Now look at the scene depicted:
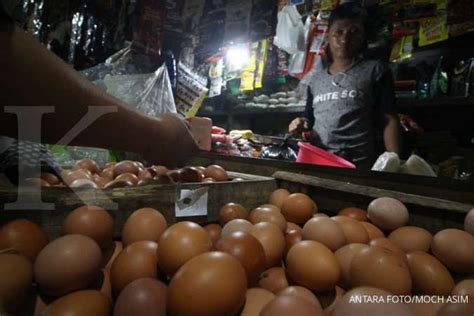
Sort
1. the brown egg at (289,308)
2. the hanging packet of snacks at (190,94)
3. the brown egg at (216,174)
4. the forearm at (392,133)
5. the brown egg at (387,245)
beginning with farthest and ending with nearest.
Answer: the hanging packet of snacks at (190,94) → the forearm at (392,133) → the brown egg at (216,174) → the brown egg at (387,245) → the brown egg at (289,308)

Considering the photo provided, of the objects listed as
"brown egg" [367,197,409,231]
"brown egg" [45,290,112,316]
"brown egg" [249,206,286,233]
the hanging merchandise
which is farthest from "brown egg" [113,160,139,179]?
the hanging merchandise

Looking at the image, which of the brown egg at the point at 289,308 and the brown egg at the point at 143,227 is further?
the brown egg at the point at 143,227

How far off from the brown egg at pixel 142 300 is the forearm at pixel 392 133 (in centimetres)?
192

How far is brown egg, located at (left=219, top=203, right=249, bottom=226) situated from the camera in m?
0.92

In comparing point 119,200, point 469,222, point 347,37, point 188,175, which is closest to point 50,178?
point 119,200

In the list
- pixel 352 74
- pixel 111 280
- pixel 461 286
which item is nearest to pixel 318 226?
pixel 461 286

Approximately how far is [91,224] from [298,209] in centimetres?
59

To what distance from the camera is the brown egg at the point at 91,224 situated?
70cm

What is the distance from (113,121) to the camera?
2.80 feet

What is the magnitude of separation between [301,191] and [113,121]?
2.30 feet

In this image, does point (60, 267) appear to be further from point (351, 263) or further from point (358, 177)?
point (358, 177)

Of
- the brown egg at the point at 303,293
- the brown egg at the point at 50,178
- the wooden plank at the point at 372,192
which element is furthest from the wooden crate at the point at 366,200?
the brown egg at the point at 50,178

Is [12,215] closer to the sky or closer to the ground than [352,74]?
closer to the ground

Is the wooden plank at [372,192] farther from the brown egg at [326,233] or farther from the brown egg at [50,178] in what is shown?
the brown egg at [50,178]
